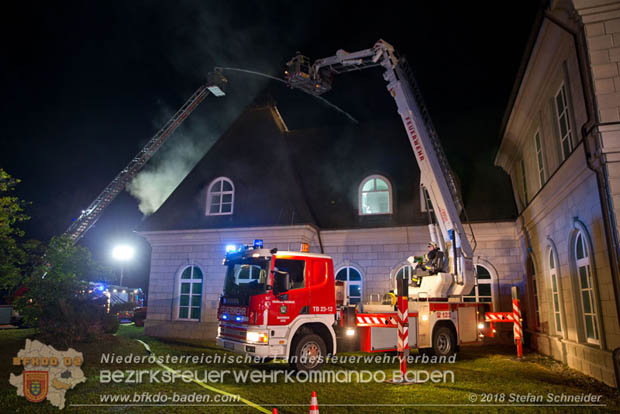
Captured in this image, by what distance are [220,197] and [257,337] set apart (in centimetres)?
1036

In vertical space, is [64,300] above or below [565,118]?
below

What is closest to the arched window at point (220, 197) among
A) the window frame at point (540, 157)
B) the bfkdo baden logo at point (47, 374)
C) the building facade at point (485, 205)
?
the building facade at point (485, 205)

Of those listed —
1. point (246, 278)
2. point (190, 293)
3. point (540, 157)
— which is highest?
point (540, 157)

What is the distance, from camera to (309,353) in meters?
9.77

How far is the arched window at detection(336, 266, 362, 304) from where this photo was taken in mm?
16703

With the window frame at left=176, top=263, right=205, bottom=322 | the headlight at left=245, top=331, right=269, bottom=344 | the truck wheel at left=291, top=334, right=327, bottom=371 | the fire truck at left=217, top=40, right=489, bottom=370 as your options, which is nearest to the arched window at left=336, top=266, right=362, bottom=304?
the fire truck at left=217, top=40, right=489, bottom=370

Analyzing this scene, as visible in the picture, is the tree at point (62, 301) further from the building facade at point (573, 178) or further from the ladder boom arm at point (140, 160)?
the building facade at point (573, 178)

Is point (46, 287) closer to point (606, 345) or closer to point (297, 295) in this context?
point (297, 295)

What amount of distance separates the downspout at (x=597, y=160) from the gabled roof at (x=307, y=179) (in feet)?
26.1

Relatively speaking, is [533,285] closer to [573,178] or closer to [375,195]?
[573,178]

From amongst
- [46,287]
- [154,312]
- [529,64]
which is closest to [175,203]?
[154,312]

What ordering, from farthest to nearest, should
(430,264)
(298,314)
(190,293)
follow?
(190,293), (430,264), (298,314)

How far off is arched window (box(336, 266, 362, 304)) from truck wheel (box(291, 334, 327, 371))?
682cm

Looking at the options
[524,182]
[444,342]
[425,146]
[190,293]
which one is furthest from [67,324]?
[524,182]
